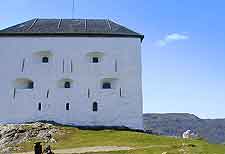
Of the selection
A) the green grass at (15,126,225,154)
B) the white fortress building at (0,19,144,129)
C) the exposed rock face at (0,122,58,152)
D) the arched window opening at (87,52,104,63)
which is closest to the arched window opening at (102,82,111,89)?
the white fortress building at (0,19,144,129)

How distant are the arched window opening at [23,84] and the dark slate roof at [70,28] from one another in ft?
14.0

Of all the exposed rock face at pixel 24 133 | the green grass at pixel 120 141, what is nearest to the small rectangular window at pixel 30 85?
the exposed rock face at pixel 24 133

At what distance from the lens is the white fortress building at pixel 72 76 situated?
36281 millimetres

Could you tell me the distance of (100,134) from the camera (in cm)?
3156

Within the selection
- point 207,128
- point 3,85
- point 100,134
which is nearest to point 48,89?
point 3,85

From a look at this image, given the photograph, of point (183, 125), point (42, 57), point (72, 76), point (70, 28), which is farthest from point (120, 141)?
point (183, 125)

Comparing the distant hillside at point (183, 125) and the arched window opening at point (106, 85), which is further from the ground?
the arched window opening at point (106, 85)

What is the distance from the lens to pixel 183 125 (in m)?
64.9

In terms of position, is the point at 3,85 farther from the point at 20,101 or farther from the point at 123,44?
the point at 123,44

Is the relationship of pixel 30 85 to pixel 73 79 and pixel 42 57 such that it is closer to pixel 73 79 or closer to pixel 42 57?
pixel 42 57

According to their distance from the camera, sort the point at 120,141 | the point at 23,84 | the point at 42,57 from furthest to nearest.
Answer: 1. the point at 23,84
2. the point at 42,57
3. the point at 120,141

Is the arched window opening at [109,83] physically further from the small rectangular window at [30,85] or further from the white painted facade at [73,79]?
the small rectangular window at [30,85]

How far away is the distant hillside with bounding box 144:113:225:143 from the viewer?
6388 cm

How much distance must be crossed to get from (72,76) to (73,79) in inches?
11.3
